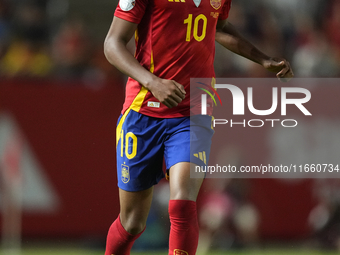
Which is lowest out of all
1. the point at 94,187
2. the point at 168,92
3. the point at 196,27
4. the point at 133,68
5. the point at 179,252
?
the point at 94,187

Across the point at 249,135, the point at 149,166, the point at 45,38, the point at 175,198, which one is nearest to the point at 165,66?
the point at 149,166

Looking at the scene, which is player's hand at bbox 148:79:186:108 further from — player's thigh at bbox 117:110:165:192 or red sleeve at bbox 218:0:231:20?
red sleeve at bbox 218:0:231:20

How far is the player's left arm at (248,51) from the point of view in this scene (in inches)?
122

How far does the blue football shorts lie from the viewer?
8.91 feet

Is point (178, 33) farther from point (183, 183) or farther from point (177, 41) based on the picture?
point (183, 183)

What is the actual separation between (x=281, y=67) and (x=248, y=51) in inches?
10.3

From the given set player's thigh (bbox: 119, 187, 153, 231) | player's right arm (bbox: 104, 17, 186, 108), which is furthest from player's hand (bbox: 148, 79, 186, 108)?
player's thigh (bbox: 119, 187, 153, 231)

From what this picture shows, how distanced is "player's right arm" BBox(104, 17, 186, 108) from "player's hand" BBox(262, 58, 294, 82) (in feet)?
2.86

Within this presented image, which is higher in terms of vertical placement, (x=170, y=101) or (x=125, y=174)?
(x=170, y=101)

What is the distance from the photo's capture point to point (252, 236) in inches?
194

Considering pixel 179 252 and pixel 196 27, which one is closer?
pixel 179 252

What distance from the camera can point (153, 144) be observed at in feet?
9.33

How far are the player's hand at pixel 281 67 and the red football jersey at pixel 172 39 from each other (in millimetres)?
457

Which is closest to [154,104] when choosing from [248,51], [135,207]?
[135,207]
